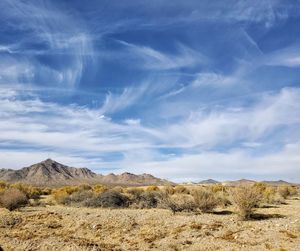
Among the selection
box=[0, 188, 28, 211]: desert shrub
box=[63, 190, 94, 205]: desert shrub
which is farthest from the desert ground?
box=[63, 190, 94, 205]: desert shrub

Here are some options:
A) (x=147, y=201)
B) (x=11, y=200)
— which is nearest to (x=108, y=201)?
(x=147, y=201)

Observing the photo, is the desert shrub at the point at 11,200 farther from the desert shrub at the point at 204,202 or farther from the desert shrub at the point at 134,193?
the desert shrub at the point at 204,202

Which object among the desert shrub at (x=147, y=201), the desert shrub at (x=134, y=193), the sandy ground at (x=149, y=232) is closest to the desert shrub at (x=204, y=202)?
the sandy ground at (x=149, y=232)

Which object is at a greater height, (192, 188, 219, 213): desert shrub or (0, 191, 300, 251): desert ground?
(192, 188, 219, 213): desert shrub

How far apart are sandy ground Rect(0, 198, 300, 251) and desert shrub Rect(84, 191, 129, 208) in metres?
7.87

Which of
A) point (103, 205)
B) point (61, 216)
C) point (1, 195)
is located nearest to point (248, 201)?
point (61, 216)

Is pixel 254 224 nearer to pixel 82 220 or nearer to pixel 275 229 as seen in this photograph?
pixel 275 229

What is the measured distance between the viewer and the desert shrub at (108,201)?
38.3 meters

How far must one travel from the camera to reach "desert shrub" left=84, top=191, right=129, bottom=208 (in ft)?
126

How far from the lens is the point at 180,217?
28641mm

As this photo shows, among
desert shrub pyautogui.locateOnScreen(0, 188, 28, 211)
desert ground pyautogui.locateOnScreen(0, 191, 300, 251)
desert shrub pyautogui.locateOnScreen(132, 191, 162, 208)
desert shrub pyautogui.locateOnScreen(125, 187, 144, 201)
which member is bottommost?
desert ground pyautogui.locateOnScreen(0, 191, 300, 251)

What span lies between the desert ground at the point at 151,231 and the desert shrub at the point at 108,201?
25.7 ft

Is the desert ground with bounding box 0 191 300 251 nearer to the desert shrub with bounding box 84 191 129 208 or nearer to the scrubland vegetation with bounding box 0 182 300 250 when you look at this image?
the scrubland vegetation with bounding box 0 182 300 250

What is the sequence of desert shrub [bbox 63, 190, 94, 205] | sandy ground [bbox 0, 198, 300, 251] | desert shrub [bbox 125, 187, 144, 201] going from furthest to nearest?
desert shrub [bbox 125, 187, 144, 201], desert shrub [bbox 63, 190, 94, 205], sandy ground [bbox 0, 198, 300, 251]
